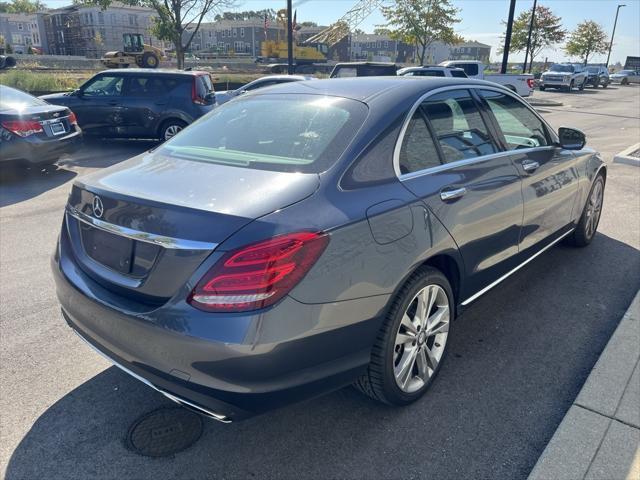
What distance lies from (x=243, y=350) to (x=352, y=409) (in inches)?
41.5

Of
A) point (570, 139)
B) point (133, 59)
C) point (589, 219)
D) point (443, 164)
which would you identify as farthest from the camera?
point (133, 59)

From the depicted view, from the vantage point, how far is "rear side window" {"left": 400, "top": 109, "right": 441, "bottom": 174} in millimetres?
2795

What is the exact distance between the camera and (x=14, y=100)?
823cm

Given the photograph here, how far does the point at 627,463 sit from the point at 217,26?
116288 mm

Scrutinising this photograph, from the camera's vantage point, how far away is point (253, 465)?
2.47 metres

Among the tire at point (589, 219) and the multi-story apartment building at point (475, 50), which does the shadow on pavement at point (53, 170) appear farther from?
the multi-story apartment building at point (475, 50)

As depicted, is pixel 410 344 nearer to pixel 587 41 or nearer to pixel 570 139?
pixel 570 139

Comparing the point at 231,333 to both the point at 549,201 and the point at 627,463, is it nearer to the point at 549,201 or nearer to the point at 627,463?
the point at 627,463

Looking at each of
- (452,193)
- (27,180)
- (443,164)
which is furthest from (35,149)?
(452,193)

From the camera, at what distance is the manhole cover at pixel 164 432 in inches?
101

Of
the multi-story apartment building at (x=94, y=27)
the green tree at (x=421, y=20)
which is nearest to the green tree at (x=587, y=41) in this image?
the green tree at (x=421, y=20)

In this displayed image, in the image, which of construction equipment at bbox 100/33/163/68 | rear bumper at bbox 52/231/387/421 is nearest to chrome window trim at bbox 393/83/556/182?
rear bumper at bbox 52/231/387/421

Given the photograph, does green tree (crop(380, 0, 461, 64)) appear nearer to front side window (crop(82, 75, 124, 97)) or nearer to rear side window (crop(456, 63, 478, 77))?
rear side window (crop(456, 63, 478, 77))

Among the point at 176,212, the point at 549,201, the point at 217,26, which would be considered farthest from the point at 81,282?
the point at 217,26
